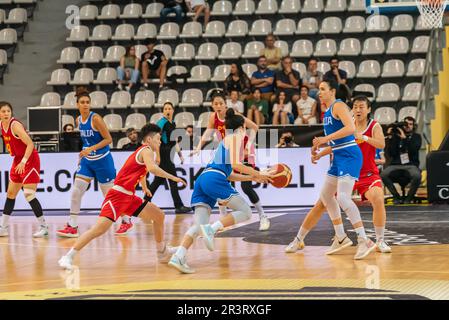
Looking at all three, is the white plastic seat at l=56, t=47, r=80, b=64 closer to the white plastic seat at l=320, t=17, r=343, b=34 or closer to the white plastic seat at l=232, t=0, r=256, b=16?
the white plastic seat at l=232, t=0, r=256, b=16

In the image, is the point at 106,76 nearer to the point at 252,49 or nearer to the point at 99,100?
the point at 99,100

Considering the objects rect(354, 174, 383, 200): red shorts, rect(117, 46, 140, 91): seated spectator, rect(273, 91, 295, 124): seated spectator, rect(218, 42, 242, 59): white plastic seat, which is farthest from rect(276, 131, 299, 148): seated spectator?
rect(354, 174, 383, 200): red shorts

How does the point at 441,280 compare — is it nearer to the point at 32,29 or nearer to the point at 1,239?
the point at 1,239

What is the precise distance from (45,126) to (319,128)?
5.71 metres

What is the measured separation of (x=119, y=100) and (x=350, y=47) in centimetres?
562

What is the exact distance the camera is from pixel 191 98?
21.4 m

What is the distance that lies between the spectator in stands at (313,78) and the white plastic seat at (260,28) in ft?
9.48

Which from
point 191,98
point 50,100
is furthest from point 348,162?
point 50,100

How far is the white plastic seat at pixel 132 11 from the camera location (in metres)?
24.0

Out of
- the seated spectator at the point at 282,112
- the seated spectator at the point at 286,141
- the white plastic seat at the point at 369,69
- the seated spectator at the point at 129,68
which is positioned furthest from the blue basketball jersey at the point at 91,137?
the white plastic seat at the point at 369,69

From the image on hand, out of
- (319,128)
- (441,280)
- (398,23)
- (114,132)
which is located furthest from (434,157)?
(441,280)

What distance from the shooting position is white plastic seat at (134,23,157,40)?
23.3 metres

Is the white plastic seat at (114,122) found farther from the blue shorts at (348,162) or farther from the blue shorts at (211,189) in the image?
the blue shorts at (211,189)

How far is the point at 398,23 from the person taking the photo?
22219 mm
